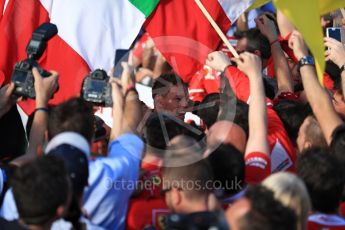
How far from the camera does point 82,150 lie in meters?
3.43

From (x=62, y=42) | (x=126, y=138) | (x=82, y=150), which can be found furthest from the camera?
(x=62, y=42)

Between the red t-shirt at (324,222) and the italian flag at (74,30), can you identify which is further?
the italian flag at (74,30)

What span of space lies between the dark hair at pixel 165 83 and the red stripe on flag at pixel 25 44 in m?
0.56

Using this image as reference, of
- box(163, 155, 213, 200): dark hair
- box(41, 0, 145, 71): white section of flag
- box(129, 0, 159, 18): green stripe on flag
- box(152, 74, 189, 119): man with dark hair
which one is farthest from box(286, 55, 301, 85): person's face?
box(163, 155, 213, 200): dark hair

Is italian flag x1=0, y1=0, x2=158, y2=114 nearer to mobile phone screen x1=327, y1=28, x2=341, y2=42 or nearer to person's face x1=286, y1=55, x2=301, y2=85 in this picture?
person's face x1=286, y1=55, x2=301, y2=85

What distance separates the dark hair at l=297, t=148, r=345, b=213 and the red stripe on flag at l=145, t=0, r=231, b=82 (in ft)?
8.60

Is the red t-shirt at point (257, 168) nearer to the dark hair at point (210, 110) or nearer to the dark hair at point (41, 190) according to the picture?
the dark hair at point (210, 110)

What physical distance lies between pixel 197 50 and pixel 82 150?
10.1 ft

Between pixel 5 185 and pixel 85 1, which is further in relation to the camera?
pixel 85 1

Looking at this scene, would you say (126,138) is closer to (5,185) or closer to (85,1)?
(5,185)

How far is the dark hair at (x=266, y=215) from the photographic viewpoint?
114 inches

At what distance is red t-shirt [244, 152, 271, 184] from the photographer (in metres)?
4.29

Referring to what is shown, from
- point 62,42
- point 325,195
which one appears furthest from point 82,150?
point 62,42

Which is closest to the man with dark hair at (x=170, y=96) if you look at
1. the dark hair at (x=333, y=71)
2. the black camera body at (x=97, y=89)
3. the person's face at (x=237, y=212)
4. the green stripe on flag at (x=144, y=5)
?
the green stripe on flag at (x=144, y=5)
